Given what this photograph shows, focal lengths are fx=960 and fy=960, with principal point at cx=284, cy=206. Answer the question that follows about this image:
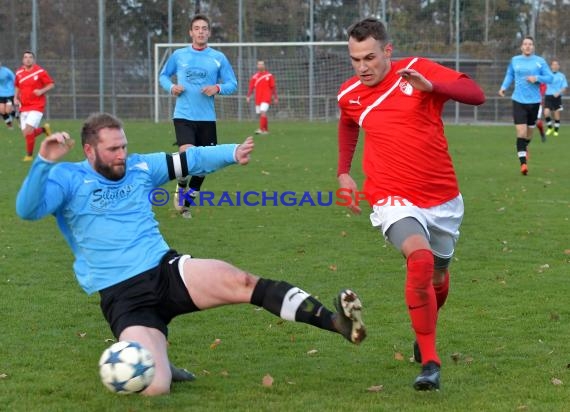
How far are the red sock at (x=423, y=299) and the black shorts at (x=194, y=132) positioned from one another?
7.39 m

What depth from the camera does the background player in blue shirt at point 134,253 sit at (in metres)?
4.90

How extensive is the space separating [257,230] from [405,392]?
5.74 metres

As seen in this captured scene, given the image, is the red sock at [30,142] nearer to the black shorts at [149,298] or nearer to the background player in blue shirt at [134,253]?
the background player in blue shirt at [134,253]

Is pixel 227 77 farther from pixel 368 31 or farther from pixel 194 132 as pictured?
pixel 368 31

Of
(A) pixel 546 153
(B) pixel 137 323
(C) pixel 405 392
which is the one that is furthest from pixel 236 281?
(A) pixel 546 153

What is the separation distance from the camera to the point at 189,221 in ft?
37.1

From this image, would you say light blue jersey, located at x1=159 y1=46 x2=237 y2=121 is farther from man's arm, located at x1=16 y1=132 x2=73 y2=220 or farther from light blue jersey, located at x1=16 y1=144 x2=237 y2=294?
man's arm, located at x1=16 y1=132 x2=73 y2=220

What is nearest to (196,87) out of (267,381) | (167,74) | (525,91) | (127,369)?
(167,74)

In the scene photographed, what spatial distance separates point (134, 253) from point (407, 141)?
165cm

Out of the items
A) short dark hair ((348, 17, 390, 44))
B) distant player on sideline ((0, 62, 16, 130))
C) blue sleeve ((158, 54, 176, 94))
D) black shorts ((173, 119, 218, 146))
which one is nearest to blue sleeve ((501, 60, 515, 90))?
black shorts ((173, 119, 218, 146))

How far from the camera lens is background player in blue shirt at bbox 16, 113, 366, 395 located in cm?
490

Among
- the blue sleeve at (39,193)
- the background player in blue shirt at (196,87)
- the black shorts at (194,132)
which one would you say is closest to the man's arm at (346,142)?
the blue sleeve at (39,193)

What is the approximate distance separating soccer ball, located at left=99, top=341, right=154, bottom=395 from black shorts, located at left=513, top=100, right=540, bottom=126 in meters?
12.6

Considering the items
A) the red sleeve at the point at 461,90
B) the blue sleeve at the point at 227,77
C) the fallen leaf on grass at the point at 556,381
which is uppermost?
the blue sleeve at the point at 227,77
